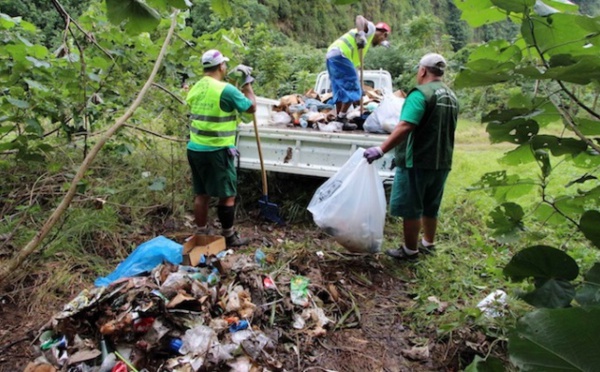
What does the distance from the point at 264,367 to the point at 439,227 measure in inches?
103

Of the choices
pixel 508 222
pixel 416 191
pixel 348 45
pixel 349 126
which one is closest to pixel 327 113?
pixel 349 126

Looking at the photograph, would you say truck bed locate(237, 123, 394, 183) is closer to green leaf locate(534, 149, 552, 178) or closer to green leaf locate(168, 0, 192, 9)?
green leaf locate(534, 149, 552, 178)

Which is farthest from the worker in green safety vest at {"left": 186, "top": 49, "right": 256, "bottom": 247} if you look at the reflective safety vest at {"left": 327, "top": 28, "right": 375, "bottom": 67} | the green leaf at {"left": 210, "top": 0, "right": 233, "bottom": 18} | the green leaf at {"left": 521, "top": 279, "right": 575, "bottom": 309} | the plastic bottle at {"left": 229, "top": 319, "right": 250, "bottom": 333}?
the green leaf at {"left": 521, "top": 279, "right": 575, "bottom": 309}

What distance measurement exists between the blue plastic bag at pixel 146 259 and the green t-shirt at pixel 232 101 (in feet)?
2.98

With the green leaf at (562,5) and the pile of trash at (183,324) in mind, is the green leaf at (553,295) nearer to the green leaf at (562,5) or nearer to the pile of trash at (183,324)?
the green leaf at (562,5)

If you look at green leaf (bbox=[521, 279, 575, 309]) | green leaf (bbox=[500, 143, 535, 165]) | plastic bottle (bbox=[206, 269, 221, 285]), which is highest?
green leaf (bbox=[500, 143, 535, 165])

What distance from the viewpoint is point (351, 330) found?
2.43m

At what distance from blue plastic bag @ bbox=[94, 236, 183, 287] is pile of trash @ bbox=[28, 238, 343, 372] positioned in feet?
0.32

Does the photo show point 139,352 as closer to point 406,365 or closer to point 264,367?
point 264,367

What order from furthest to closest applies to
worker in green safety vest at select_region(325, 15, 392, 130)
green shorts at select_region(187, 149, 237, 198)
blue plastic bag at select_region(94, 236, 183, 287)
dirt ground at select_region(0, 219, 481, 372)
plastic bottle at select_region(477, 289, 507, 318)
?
worker in green safety vest at select_region(325, 15, 392, 130) < green shorts at select_region(187, 149, 237, 198) < blue plastic bag at select_region(94, 236, 183, 287) < plastic bottle at select_region(477, 289, 507, 318) < dirt ground at select_region(0, 219, 481, 372)

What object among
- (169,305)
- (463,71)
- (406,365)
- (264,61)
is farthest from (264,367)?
(264,61)

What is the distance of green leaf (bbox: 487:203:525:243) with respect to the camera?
3.49 ft

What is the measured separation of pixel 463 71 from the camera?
808 millimetres

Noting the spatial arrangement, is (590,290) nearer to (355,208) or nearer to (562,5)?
(562,5)
